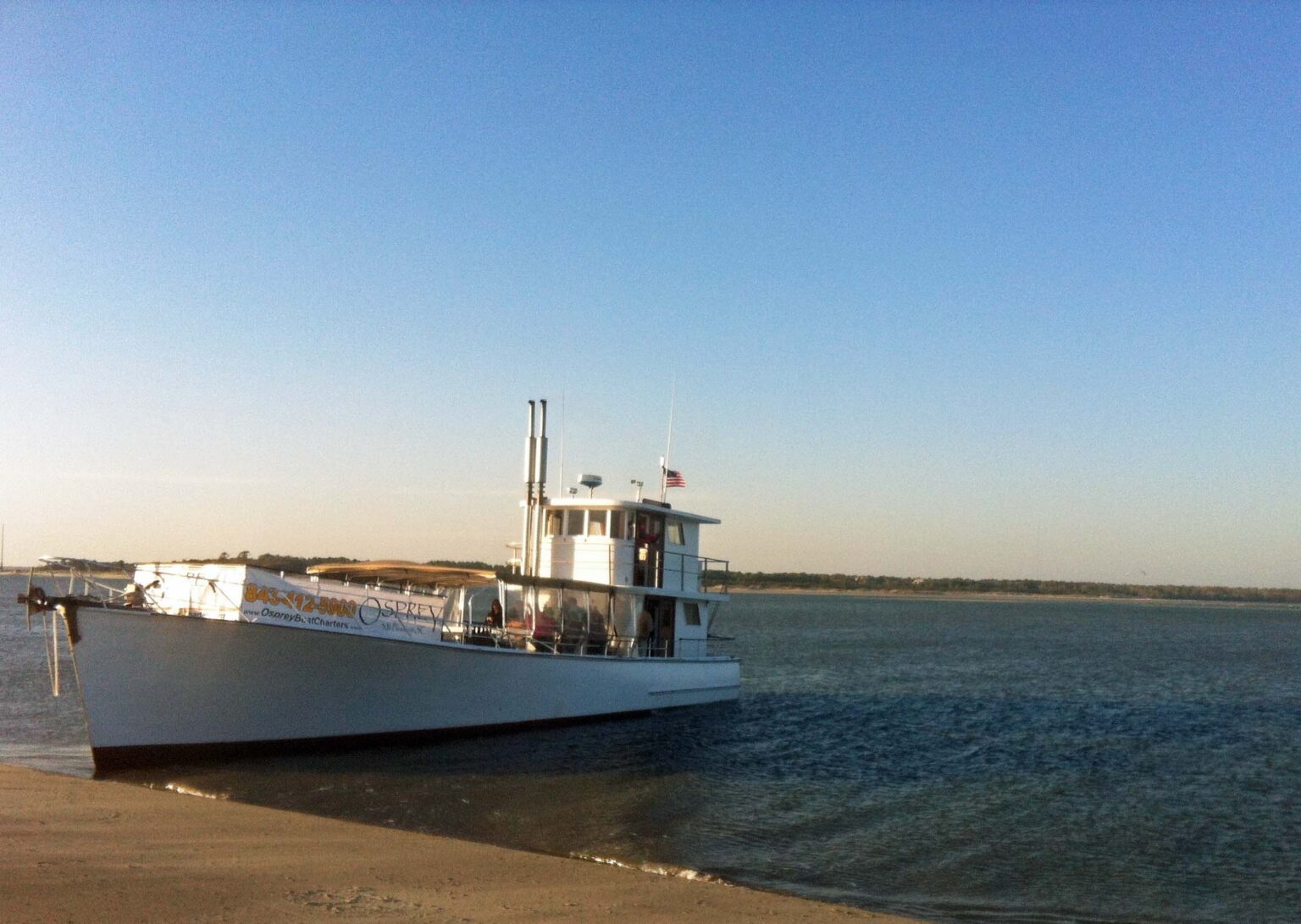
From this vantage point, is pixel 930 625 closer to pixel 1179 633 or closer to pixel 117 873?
pixel 1179 633

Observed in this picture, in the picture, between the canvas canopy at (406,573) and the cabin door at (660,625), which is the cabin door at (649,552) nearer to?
the cabin door at (660,625)

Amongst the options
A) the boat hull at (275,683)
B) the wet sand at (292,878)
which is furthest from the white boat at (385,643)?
the wet sand at (292,878)

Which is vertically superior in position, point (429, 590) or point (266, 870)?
point (429, 590)

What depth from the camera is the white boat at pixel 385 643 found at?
15547mm

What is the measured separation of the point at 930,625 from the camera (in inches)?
3046

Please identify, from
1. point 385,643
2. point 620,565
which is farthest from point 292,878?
point 620,565

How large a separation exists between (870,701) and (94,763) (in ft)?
62.0

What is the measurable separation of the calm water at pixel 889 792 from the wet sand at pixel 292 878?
1.26 meters

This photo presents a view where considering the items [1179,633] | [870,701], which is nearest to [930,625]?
[1179,633]

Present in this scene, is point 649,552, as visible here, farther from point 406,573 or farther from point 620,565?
point 406,573

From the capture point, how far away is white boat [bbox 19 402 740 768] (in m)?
15.5

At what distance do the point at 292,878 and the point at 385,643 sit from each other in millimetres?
7899

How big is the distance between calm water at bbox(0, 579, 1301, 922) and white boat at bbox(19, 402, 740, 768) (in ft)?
1.97

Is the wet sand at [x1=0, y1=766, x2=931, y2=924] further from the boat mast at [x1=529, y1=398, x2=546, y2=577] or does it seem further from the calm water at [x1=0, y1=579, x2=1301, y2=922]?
the boat mast at [x1=529, y1=398, x2=546, y2=577]
